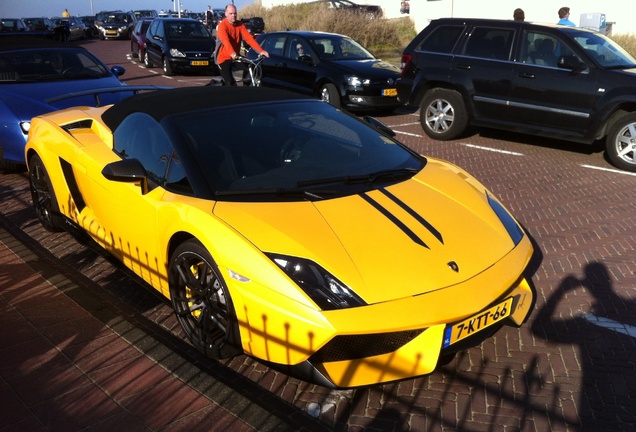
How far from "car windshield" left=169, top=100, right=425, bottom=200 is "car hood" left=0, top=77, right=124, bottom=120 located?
3.59m

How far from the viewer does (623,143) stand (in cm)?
849

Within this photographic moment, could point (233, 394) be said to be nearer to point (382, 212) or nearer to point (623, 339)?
point (382, 212)

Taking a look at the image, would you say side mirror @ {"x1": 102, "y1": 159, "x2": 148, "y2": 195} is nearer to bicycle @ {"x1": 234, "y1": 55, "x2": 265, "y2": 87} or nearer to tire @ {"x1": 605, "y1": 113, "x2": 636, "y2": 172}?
tire @ {"x1": 605, "y1": 113, "x2": 636, "y2": 172}

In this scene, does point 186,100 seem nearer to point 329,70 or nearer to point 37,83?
point 37,83

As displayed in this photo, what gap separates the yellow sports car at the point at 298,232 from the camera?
319 cm

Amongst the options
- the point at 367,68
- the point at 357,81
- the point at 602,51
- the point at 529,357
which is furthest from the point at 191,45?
the point at 529,357

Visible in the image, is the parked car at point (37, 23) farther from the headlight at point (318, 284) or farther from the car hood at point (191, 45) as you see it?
the headlight at point (318, 284)

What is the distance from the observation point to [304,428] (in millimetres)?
3213

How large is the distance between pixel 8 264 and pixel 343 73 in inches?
317

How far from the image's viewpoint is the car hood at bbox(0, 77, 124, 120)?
7.49 metres

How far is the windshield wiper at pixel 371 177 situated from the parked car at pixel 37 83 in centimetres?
365

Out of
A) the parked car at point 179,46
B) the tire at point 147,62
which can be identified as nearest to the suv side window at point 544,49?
the parked car at point 179,46

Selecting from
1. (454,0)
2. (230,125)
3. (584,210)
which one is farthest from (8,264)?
(454,0)

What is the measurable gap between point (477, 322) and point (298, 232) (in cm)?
105
